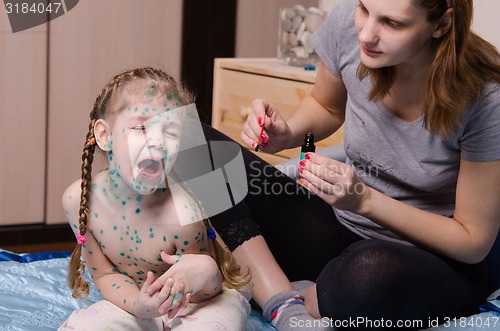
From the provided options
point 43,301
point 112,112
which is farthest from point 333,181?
point 43,301

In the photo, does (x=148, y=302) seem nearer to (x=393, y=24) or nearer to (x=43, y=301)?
(x=43, y=301)

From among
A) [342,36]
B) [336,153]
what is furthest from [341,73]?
[336,153]

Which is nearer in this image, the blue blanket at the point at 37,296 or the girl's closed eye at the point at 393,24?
the girl's closed eye at the point at 393,24

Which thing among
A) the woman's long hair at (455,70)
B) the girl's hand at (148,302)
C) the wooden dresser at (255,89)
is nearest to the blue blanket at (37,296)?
the girl's hand at (148,302)

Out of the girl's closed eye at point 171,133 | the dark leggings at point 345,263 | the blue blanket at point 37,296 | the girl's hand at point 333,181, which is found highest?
the girl's closed eye at point 171,133

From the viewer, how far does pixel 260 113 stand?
5.05 ft

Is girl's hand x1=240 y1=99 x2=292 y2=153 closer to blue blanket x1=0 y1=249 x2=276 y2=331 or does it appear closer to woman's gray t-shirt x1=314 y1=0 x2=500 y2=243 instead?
woman's gray t-shirt x1=314 y1=0 x2=500 y2=243

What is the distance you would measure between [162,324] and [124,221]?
0.18 m

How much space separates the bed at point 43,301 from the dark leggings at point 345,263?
0.04 meters

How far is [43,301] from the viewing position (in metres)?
1.57

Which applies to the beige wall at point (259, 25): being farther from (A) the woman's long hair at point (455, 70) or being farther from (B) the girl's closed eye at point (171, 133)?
(B) the girl's closed eye at point (171, 133)

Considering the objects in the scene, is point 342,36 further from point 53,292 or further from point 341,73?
point 53,292

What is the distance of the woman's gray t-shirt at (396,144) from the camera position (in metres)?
1.38

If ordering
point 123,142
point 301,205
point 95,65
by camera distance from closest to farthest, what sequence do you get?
point 123,142 → point 301,205 → point 95,65
